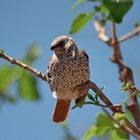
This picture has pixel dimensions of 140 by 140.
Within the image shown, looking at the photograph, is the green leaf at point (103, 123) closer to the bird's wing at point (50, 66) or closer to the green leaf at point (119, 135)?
the green leaf at point (119, 135)

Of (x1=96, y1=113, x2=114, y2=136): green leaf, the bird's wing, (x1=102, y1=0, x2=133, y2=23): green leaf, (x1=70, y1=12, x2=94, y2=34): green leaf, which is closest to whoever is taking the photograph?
(x1=96, y1=113, x2=114, y2=136): green leaf

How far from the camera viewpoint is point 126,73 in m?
2.06

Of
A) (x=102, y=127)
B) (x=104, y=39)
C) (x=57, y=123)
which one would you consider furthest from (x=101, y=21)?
(x=57, y=123)

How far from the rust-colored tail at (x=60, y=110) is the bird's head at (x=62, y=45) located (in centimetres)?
39

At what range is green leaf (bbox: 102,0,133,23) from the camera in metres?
1.83

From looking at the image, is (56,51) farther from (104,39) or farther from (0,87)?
(0,87)

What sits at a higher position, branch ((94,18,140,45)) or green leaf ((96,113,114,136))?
→ branch ((94,18,140,45))

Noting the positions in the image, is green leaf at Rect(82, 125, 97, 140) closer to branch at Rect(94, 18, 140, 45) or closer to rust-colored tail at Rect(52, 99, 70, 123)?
branch at Rect(94, 18, 140, 45)

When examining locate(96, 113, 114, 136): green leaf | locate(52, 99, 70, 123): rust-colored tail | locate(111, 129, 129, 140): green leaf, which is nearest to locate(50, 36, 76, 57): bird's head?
locate(52, 99, 70, 123): rust-colored tail

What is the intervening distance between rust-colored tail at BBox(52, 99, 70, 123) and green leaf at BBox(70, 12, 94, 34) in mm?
1352

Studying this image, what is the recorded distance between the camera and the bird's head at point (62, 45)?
3.33m

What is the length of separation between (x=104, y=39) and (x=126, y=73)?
0.41 m

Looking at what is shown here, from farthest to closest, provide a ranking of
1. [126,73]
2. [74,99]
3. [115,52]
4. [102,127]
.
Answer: [74,99] → [115,52] → [126,73] → [102,127]

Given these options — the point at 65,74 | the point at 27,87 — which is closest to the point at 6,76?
the point at 27,87
